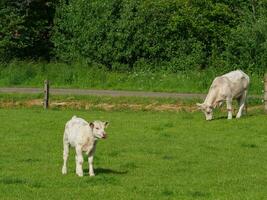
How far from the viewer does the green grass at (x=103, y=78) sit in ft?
147

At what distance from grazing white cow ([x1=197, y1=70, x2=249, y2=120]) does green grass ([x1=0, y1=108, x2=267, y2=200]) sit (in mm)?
675

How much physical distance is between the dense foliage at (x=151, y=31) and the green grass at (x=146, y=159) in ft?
67.5

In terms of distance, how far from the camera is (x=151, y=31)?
2132 inches

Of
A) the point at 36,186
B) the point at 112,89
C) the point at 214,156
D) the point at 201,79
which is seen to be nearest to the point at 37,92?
the point at 112,89

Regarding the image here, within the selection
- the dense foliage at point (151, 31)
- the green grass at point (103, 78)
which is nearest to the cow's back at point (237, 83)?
the green grass at point (103, 78)

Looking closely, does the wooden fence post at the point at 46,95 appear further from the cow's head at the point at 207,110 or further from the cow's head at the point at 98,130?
the cow's head at the point at 98,130

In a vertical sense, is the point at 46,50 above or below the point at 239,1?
below

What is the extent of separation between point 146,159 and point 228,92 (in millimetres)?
12196

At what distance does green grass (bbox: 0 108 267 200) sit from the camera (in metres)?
15.8

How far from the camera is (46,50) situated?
6047 centimetres

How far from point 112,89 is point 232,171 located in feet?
87.2

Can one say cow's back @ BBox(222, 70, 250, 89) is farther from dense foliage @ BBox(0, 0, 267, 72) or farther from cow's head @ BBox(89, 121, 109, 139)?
dense foliage @ BBox(0, 0, 267, 72)

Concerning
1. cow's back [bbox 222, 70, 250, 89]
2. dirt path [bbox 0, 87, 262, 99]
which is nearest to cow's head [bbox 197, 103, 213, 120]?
cow's back [bbox 222, 70, 250, 89]

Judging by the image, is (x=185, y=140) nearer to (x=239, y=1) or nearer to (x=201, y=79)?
(x=201, y=79)
